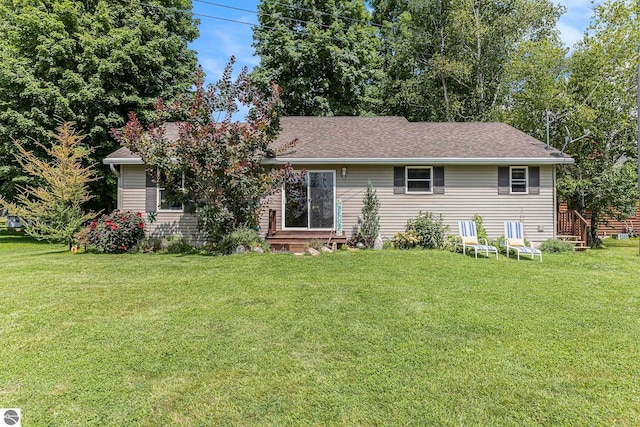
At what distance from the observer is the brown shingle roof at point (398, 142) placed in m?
10.6

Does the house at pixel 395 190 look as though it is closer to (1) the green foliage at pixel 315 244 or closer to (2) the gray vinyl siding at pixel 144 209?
(2) the gray vinyl siding at pixel 144 209

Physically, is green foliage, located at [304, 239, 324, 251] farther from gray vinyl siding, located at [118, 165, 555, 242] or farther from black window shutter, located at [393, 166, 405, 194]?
black window shutter, located at [393, 166, 405, 194]

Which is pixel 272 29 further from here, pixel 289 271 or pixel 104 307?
pixel 104 307

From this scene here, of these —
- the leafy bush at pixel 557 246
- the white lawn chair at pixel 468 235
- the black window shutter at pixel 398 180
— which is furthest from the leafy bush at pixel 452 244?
the leafy bush at pixel 557 246

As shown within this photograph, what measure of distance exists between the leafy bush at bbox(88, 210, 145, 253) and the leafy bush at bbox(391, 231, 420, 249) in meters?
7.54

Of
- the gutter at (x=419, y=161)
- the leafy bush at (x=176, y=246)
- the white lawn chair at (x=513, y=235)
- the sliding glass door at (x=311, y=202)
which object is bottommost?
the leafy bush at (x=176, y=246)

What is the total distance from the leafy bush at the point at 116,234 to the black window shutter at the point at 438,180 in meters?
9.00

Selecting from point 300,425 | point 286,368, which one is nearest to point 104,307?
A: point 286,368

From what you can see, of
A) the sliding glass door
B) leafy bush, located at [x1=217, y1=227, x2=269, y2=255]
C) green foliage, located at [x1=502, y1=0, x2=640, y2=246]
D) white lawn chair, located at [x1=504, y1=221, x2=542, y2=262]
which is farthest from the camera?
green foliage, located at [x1=502, y1=0, x2=640, y2=246]

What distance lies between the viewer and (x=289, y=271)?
23.6ft

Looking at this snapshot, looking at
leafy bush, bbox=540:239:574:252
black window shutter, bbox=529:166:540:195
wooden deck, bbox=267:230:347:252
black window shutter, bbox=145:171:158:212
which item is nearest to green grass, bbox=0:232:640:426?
wooden deck, bbox=267:230:347:252

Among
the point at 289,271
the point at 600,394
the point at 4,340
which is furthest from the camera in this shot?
the point at 289,271

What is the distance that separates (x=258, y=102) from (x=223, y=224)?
337cm

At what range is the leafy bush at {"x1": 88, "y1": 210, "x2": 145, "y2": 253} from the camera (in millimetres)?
9773
